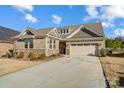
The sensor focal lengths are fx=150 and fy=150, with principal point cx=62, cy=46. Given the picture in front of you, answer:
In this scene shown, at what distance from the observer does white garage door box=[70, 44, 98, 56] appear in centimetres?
2512

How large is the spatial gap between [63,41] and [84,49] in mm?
4339

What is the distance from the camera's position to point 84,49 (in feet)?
84.9

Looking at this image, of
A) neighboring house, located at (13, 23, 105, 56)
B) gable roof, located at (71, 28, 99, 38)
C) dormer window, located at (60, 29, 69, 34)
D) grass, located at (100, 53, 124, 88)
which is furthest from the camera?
dormer window, located at (60, 29, 69, 34)

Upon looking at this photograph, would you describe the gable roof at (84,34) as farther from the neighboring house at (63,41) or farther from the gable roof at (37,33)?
the gable roof at (37,33)

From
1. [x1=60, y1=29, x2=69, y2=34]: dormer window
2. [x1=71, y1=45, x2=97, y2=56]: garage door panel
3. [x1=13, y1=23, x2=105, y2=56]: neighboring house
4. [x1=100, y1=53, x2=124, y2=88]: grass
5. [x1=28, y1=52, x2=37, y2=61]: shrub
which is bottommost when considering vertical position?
[x1=100, y1=53, x2=124, y2=88]: grass

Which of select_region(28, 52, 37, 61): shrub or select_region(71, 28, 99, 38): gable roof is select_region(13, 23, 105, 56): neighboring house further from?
select_region(28, 52, 37, 61): shrub

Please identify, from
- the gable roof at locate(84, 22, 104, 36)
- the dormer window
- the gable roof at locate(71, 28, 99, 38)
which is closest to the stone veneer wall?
the dormer window

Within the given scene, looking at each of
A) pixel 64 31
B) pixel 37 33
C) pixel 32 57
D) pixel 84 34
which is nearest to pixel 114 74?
pixel 32 57

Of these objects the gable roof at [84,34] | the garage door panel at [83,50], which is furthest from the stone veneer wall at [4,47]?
the gable roof at [84,34]

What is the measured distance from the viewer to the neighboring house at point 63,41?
2141 cm

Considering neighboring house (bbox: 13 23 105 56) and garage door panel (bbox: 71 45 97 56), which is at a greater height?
neighboring house (bbox: 13 23 105 56)

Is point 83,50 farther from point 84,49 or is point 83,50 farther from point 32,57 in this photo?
point 32,57
